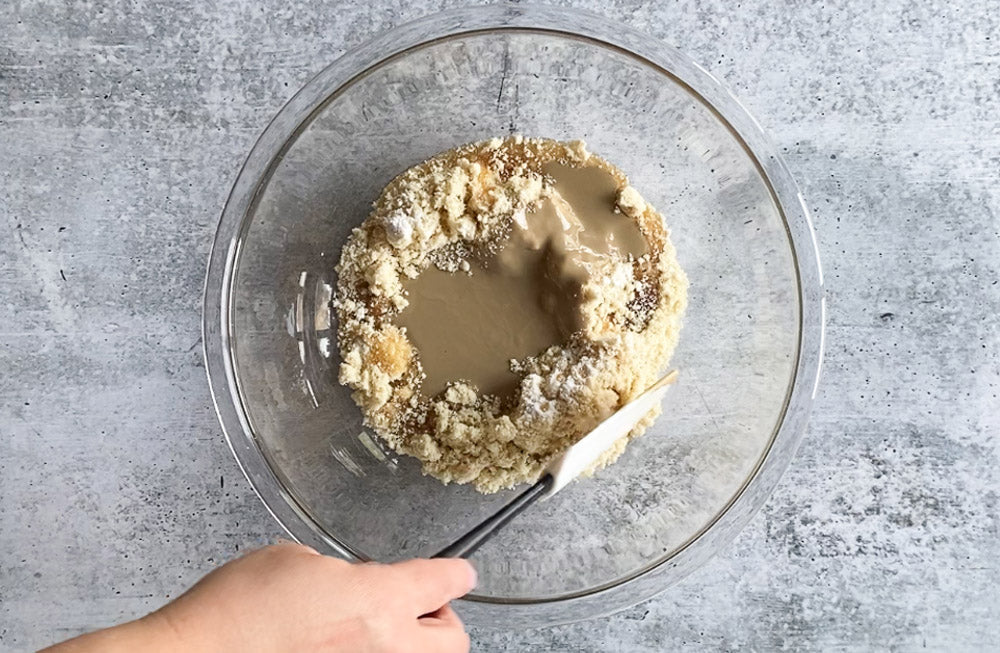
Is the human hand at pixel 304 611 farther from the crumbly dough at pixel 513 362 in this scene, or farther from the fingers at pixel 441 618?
the crumbly dough at pixel 513 362

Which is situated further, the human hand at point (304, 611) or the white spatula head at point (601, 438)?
the white spatula head at point (601, 438)

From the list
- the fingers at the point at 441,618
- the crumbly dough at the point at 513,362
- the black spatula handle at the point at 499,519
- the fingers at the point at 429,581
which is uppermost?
the crumbly dough at the point at 513,362

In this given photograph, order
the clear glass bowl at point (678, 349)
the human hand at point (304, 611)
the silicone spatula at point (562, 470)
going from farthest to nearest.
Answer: the clear glass bowl at point (678, 349) → the silicone spatula at point (562, 470) → the human hand at point (304, 611)

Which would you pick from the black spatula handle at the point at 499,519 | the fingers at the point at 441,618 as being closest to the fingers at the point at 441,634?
the fingers at the point at 441,618

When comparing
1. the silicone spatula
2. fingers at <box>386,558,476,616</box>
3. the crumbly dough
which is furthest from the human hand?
the crumbly dough

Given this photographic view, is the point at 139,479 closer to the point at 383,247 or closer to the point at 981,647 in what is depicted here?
the point at 383,247

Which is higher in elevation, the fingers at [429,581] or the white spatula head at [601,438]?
the white spatula head at [601,438]

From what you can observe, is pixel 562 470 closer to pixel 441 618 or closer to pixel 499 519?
pixel 499 519

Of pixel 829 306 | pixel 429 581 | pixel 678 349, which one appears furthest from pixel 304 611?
pixel 829 306
